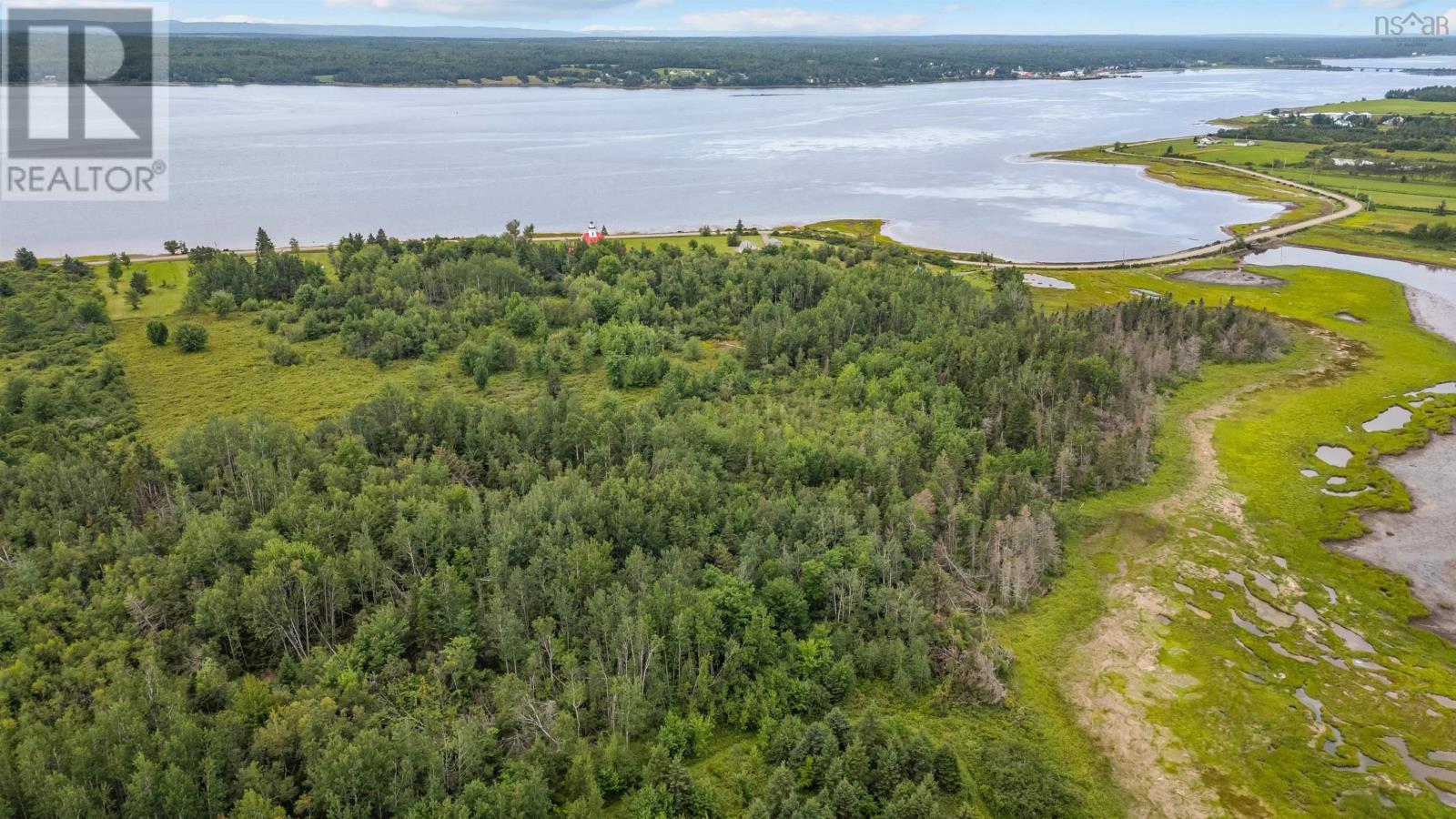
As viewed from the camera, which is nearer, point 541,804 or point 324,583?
point 541,804

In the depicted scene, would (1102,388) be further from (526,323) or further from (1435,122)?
(1435,122)

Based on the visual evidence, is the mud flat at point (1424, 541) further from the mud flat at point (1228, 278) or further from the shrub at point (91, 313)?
the shrub at point (91, 313)

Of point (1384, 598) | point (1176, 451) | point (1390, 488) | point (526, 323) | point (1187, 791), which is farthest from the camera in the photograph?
point (526, 323)

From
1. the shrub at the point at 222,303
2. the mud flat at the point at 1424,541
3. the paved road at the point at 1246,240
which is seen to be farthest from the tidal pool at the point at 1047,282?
the shrub at the point at 222,303

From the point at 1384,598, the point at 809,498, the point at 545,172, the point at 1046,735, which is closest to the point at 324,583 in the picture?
the point at 809,498

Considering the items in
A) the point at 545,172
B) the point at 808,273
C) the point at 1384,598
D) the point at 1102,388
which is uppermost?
the point at 545,172

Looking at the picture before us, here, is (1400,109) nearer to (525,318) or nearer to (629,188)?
(629,188)

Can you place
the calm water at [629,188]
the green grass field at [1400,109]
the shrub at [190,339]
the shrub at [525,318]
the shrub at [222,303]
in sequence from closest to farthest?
the shrub at [190,339], the shrub at [525,318], the shrub at [222,303], the calm water at [629,188], the green grass field at [1400,109]
